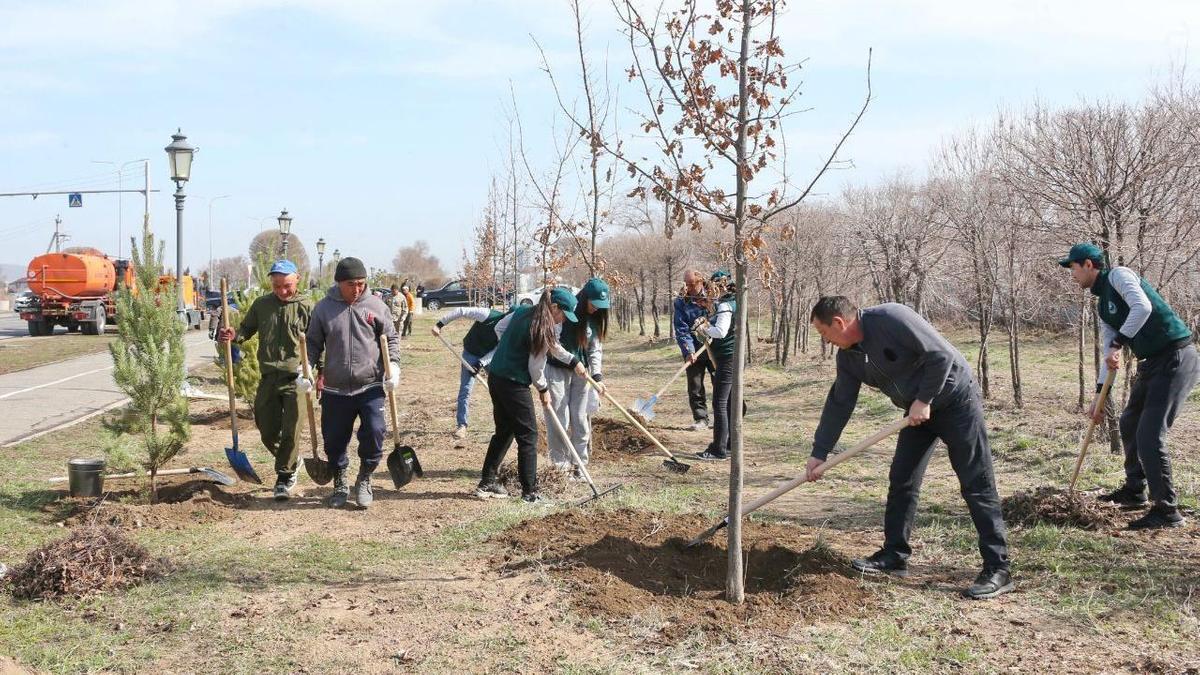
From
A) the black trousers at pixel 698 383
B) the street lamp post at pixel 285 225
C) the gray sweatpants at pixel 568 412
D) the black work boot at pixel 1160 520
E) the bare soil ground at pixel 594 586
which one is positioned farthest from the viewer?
the street lamp post at pixel 285 225

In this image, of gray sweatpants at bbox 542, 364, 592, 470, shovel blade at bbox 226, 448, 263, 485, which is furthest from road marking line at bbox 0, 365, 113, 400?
gray sweatpants at bbox 542, 364, 592, 470

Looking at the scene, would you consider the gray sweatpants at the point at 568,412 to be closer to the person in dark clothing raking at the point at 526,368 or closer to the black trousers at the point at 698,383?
the person in dark clothing raking at the point at 526,368

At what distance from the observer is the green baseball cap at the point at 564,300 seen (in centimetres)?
648

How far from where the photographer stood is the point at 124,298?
6246mm

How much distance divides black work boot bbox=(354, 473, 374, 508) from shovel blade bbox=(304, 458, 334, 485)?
233 millimetres

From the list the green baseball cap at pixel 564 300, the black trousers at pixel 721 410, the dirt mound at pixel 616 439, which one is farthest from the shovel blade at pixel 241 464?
the black trousers at pixel 721 410

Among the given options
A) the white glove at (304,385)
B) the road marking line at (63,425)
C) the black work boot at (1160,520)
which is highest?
the white glove at (304,385)

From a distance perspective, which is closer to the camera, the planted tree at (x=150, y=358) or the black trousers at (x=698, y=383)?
the planted tree at (x=150, y=358)

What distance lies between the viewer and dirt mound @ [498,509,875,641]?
4.23 metres

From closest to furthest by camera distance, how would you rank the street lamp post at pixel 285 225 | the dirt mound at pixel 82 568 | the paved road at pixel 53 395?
the dirt mound at pixel 82 568
the paved road at pixel 53 395
the street lamp post at pixel 285 225

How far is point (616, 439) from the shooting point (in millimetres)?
9117

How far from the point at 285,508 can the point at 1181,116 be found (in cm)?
919

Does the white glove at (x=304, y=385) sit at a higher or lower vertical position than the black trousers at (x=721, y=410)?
higher

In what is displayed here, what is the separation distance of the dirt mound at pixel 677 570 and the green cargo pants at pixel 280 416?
2.05m
